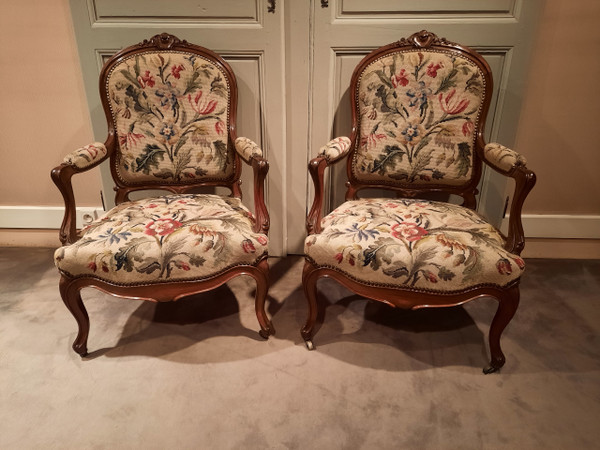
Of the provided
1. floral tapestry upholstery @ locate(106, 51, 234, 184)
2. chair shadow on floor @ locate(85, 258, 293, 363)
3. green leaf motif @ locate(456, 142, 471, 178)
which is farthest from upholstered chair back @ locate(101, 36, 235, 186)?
green leaf motif @ locate(456, 142, 471, 178)

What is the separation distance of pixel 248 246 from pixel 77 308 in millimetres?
591

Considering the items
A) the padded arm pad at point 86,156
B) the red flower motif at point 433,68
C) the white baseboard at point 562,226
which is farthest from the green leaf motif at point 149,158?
the white baseboard at point 562,226

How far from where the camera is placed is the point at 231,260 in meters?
1.32

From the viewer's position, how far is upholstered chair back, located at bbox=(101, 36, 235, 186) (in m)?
1.55

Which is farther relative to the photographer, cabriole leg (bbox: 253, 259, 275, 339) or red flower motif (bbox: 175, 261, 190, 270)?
cabriole leg (bbox: 253, 259, 275, 339)

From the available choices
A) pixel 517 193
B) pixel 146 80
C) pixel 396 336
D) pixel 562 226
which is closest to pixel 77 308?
pixel 146 80

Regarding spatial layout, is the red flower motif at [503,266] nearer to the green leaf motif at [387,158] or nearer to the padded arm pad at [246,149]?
the green leaf motif at [387,158]

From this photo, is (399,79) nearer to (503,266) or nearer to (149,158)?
(503,266)

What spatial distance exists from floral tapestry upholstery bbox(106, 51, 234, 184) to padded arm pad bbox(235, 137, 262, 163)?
0.09 meters

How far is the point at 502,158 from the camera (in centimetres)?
137

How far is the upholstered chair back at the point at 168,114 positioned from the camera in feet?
5.07

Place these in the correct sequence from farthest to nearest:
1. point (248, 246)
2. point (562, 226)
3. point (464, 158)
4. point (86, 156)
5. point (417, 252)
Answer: point (562, 226) < point (464, 158) < point (86, 156) < point (248, 246) < point (417, 252)

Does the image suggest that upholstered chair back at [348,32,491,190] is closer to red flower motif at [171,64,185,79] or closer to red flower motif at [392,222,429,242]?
red flower motif at [392,222,429,242]

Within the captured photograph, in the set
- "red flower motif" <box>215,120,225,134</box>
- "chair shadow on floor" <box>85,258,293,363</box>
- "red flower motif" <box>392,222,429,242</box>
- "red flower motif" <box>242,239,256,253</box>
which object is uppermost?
"red flower motif" <box>215,120,225,134</box>
